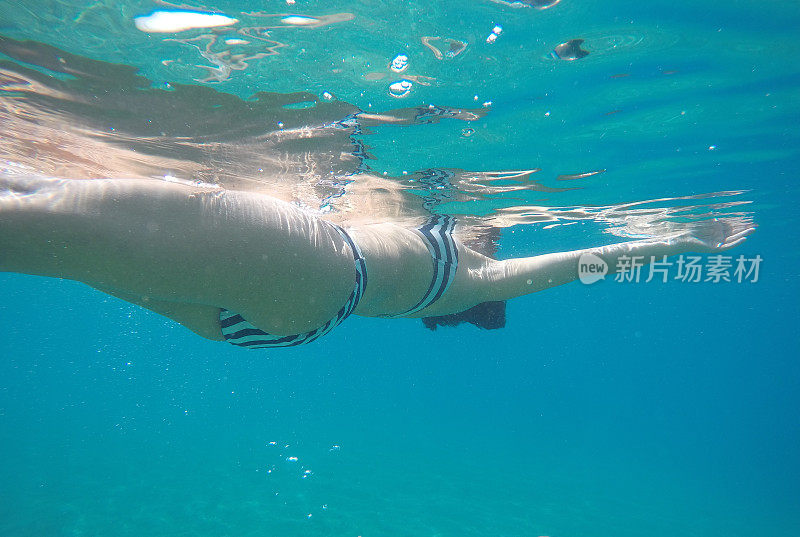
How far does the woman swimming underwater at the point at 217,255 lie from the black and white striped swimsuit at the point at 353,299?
1cm

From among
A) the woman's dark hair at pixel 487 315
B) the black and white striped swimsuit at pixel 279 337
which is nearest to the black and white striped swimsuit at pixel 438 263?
the black and white striped swimsuit at pixel 279 337

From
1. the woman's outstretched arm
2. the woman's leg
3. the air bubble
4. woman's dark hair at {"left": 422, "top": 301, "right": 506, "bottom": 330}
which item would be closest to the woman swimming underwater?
the woman's leg

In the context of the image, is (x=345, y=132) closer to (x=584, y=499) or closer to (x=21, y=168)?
(x=21, y=168)

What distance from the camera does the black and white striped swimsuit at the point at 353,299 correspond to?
277cm

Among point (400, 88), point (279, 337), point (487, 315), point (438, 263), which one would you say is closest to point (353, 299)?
point (279, 337)

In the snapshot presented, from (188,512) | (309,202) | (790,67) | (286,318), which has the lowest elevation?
(188,512)

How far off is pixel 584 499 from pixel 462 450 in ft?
39.8

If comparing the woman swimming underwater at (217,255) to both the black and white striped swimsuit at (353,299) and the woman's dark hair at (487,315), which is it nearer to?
the black and white striped swimsuit at (353,299)

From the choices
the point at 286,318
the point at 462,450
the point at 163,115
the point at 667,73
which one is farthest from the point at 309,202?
the point at 462,450

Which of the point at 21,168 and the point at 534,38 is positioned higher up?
the point at 534,38

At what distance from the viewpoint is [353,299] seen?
9.41 feet

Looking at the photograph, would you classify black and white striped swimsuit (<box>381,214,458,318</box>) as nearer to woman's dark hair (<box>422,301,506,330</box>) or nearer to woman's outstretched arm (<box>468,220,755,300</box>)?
woman's outstretched arm (<box>468,220,755,300</box>)

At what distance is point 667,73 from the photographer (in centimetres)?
716

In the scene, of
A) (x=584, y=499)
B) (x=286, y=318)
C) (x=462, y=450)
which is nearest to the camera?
(x=286, y=318)
